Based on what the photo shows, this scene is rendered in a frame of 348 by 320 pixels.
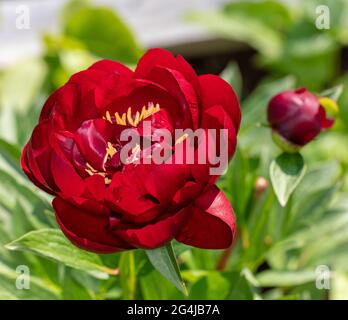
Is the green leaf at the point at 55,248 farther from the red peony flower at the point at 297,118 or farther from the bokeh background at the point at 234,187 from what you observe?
the red peony flower at the point at 297,118

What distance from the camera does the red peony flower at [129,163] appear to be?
1.94 ft

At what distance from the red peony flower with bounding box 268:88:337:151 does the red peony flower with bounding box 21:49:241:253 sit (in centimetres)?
14

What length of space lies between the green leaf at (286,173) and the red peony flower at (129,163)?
90 millimetres

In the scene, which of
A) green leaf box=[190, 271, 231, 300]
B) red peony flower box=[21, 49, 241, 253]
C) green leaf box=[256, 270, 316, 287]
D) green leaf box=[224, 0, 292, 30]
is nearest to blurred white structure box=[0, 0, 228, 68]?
green leaf box=[224, 0, 292, 30]

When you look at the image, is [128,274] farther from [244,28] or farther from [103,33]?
[244,28]

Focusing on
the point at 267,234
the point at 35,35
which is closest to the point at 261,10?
the point at 35,35

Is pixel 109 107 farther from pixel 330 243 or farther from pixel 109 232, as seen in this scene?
pixel 330 243

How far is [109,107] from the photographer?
666 millimetres

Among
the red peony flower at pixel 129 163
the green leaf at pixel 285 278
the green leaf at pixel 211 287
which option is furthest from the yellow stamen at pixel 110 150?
the green leaf at pixel 285 278

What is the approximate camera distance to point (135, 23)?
87.7 inches

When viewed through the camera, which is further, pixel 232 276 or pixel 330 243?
pixel 330 243

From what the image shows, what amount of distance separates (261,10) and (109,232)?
1.38m

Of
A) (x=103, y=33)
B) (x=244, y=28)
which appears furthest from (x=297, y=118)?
(x=244, y=28)

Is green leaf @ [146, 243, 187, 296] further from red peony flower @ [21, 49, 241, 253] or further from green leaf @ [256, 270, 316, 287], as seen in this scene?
green leaf @ [256, 270, 316, 287]
